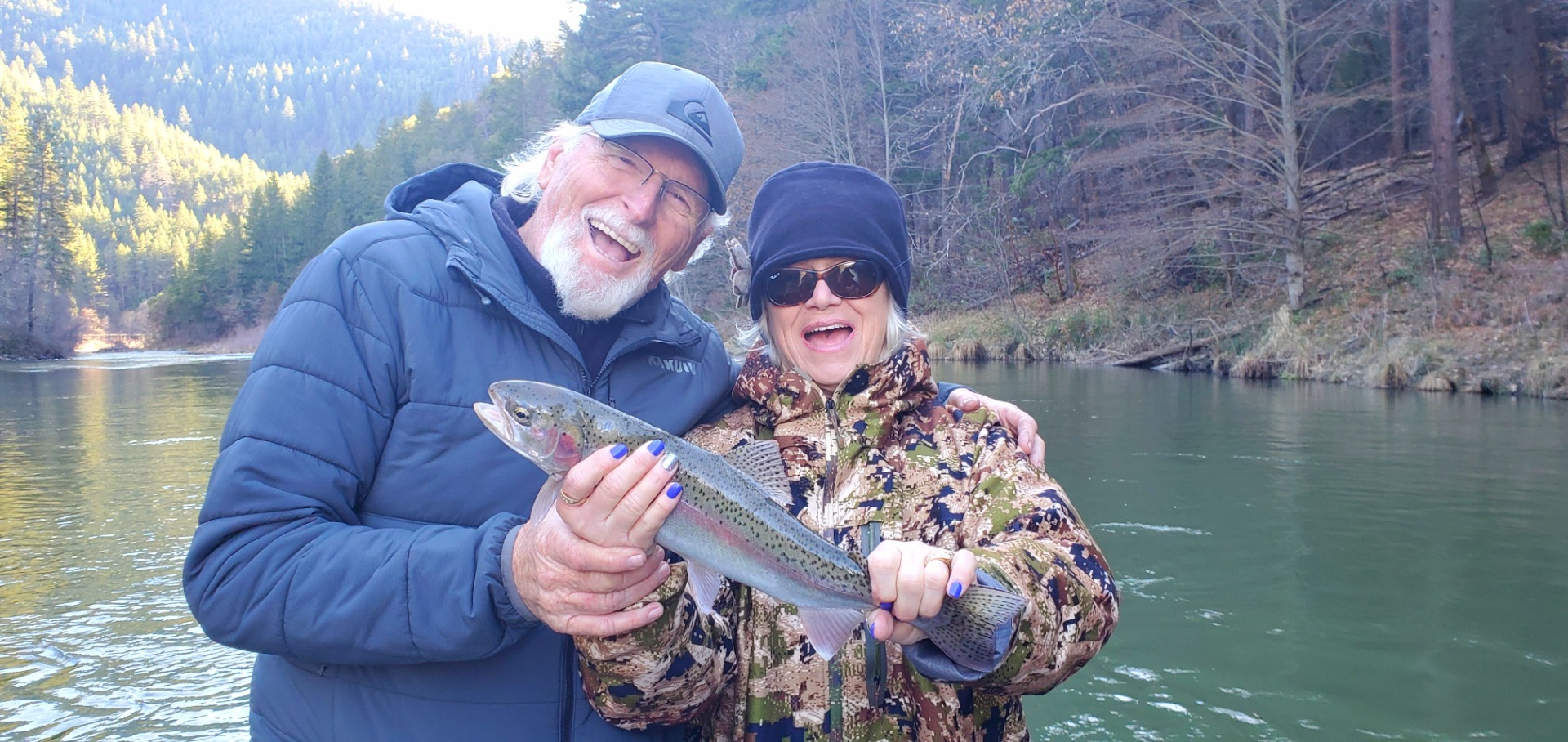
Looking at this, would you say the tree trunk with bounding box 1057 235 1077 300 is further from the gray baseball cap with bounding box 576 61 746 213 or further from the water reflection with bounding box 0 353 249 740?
the gray baseball cap with bounding box 576 61 746 213

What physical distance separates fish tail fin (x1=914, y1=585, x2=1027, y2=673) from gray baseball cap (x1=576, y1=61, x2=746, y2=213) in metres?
1.70

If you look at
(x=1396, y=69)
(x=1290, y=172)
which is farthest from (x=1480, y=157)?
(x=1290, y=172)

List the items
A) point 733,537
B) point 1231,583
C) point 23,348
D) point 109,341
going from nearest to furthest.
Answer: point 733,537 → point 1231,583 → point 23,348 → point 109,341

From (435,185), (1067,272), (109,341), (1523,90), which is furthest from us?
(109,341)

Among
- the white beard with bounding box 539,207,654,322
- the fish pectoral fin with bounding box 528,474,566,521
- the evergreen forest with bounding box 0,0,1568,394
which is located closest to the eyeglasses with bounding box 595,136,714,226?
the white beard with bounding box 539,207,654,322

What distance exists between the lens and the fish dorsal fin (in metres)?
2.80

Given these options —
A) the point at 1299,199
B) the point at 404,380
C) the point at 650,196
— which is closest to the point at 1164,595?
the point at 650,196

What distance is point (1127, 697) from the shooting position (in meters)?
6.45

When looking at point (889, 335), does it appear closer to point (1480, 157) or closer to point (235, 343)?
point (1480, 157)

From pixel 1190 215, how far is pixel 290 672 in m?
31.6

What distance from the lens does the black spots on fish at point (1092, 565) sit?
264 centimetres

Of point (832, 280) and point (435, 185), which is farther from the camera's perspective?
point (435, 185)

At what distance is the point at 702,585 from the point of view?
103 inches

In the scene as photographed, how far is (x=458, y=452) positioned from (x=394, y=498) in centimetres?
20
